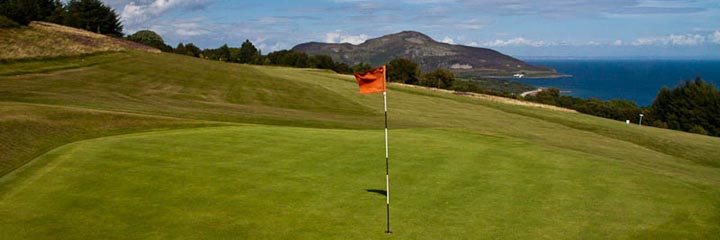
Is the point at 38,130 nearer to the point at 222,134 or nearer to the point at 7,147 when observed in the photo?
the point at 7,147

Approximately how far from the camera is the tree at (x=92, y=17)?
388 ft

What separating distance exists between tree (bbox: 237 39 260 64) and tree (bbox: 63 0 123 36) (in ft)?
133

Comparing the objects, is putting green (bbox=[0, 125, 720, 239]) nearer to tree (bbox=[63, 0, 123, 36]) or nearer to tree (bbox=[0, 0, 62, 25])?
tree (bbox=[0, 0, 62, 25])

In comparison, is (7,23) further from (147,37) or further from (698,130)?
(698,130)

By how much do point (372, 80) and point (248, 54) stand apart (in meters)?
162

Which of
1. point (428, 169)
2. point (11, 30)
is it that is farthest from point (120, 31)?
point (428, 169)

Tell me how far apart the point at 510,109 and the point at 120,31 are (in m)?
108

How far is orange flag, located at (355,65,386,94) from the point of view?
15.2 meters

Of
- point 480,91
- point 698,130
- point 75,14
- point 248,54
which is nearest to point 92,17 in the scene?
point 75,14

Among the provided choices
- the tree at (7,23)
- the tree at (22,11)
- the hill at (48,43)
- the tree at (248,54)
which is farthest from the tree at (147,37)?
the tree at (7,23)

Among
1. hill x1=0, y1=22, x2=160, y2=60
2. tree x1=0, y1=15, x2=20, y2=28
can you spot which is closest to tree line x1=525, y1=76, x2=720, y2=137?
hill x1=0, y1=22, x2=160, y2=60

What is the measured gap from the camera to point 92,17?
126250 millimetres

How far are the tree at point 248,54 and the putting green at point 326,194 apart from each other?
146047 millimetres

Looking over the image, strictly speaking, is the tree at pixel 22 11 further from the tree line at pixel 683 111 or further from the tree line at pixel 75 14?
the tree line at pixel 683 111
